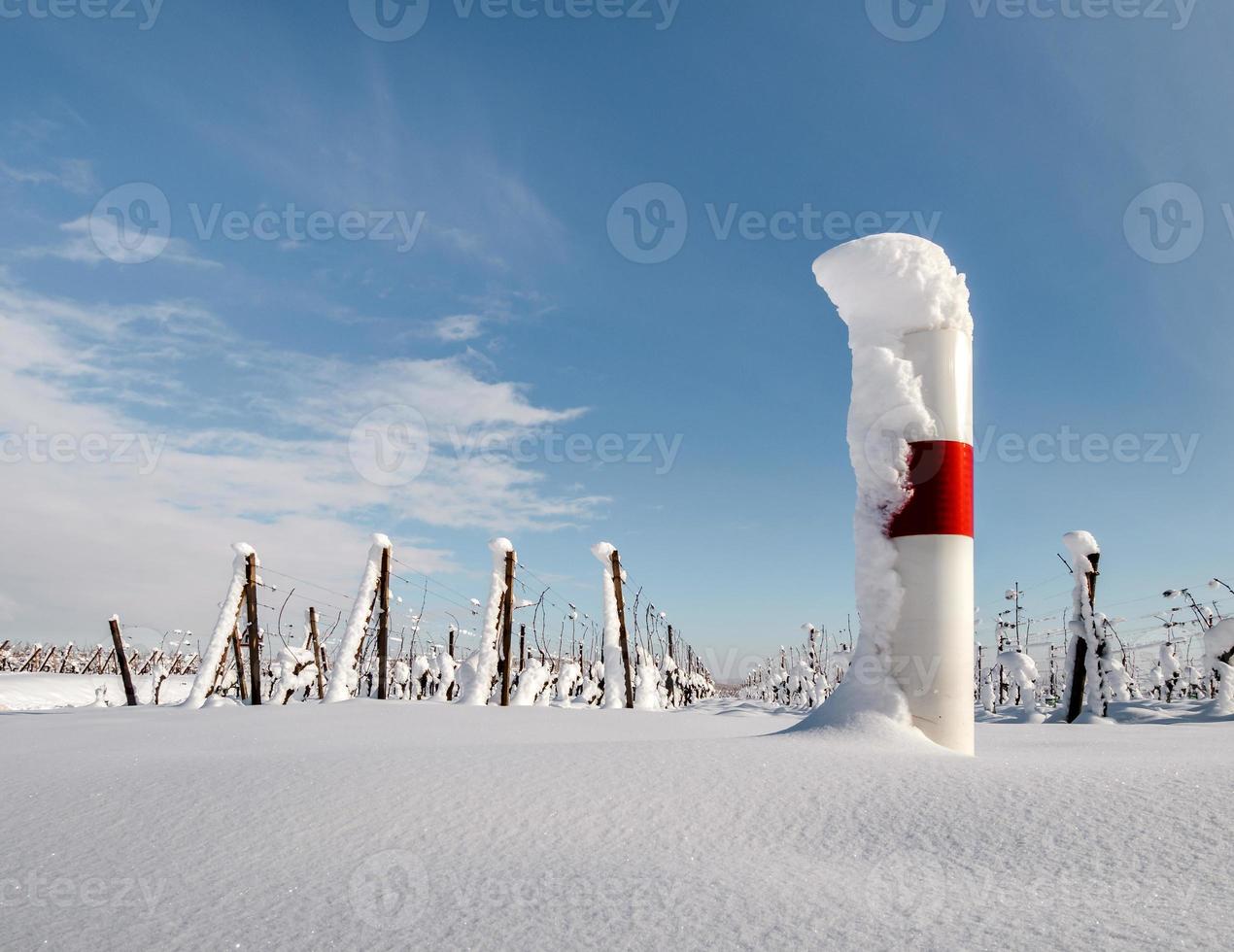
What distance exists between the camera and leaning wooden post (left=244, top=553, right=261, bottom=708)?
13.8 m

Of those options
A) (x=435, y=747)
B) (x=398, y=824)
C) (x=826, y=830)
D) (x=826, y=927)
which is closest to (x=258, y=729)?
(x=435, y=747)

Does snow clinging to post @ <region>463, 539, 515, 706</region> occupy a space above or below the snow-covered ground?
above

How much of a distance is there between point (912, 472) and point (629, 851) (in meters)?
2.19

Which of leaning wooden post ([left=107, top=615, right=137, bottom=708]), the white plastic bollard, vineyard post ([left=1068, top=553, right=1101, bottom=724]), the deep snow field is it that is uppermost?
the white plastic bollard

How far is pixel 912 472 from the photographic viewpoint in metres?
3.29

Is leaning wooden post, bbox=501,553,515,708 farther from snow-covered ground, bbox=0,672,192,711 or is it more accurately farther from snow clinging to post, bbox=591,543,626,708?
snow-covered ground, bbox=0,672,192,711

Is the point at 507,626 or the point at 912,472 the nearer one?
the point at 912,472

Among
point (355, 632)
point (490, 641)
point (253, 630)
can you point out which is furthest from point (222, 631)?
point (490, 641)

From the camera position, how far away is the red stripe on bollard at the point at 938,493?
126 inches

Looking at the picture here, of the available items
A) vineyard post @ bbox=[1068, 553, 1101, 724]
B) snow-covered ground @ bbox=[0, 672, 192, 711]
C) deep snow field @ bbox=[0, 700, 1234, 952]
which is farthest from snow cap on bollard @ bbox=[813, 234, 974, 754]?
snow-covered ground @ bbox=[0, 672, 192, 711]

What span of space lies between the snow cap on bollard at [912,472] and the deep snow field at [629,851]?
0.53m

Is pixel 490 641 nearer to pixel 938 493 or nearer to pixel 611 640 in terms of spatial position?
pixel 611 640

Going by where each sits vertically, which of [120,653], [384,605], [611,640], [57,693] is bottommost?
[57,693]

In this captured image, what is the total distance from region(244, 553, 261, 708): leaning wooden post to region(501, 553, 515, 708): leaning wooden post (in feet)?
14.9
